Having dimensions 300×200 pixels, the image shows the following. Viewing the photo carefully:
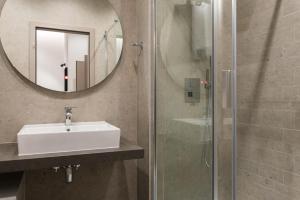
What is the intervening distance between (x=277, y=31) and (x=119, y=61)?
1187mm

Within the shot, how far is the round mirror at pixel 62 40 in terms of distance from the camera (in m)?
1.83

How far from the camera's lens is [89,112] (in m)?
2.04

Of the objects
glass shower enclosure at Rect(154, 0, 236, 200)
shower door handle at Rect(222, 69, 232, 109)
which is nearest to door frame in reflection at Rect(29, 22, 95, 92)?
glass shower enclosure at Rect(154, 0, 236, 200)

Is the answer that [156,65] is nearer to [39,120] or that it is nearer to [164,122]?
[164,122]

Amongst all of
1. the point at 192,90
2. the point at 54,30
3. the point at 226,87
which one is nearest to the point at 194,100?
the point at 192,90

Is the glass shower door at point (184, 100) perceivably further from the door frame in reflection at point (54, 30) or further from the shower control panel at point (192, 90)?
the door frame in reflection at point (54, 30)

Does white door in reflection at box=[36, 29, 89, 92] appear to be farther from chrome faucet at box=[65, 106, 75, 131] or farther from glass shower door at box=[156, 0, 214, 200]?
glass shower door at box=[156, 0, 214, 200]

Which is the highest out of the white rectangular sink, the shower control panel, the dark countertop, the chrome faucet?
the shower control panel

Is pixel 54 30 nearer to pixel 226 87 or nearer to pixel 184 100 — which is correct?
pixel 184 100

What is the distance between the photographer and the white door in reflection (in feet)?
6.23

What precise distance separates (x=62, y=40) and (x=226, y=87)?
131 centimetres

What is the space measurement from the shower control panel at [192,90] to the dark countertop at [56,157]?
0.45 m

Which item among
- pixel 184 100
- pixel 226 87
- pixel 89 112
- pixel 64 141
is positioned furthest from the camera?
pixel 89 112

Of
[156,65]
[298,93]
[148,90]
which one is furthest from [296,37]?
[148,90]
